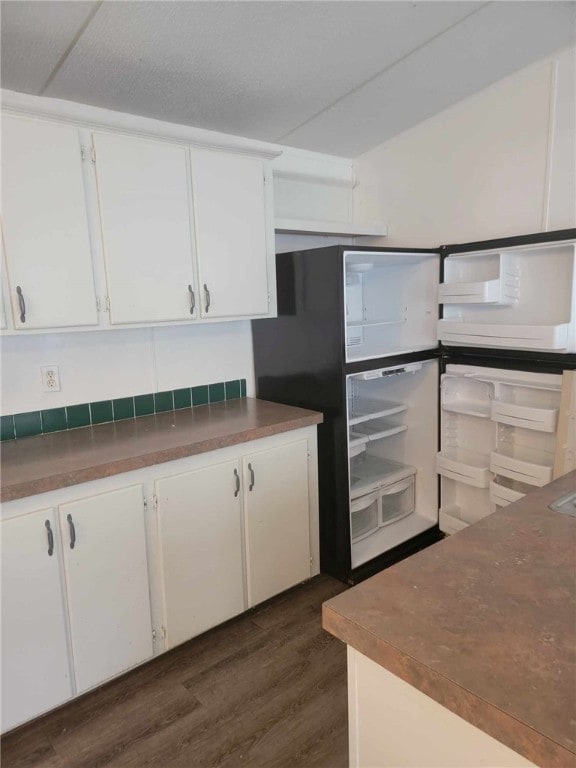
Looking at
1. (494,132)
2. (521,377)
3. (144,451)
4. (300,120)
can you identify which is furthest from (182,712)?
(494,132)

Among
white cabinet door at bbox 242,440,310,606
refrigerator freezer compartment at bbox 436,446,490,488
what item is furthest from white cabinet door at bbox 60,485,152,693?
refrigerator freezer compartment at bbox 436,446,490,488

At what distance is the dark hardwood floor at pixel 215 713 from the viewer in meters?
1.63

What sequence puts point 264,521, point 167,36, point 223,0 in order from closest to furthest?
point 223,0 < point 167,36 < point 264,521

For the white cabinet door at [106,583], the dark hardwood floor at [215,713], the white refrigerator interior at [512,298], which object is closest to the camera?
the dark hardwood floor at [215,713]

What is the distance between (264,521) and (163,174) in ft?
4.99

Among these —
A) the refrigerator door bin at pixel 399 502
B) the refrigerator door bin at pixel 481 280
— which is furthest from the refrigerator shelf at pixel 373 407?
the refrigerator door bin at pixel 481 280

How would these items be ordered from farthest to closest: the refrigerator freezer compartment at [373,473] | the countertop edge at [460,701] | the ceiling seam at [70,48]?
1. the refrigerator freezer compartment at [373,473]
2. the ceiling seam at [70,48]
3. the countertop edge at [460,701]

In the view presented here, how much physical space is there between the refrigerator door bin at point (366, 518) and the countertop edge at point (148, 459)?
2.17 feet

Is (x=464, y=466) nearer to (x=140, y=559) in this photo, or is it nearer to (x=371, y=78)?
(x=140, y=559)

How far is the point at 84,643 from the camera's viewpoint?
5.82 feet

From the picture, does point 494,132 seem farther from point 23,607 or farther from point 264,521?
point 23,607

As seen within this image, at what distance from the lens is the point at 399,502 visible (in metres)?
3.06

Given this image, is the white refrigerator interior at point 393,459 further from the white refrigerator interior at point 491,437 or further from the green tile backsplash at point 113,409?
the green tile backsplash at point 113,409

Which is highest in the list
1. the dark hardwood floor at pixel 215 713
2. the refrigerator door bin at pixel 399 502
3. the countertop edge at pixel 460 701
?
the countertop edge at pixel 460 701
